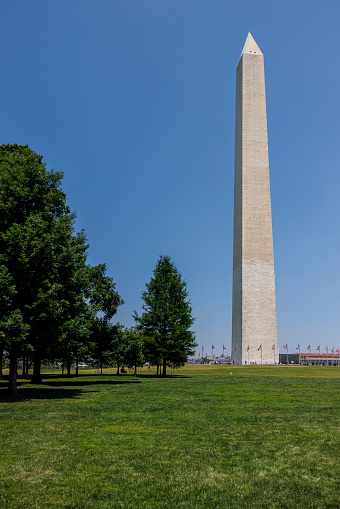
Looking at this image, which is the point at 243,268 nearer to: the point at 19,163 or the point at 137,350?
the point at 137,350

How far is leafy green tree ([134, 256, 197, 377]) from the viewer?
4750 centimetres

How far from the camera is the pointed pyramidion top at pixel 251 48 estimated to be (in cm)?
9369

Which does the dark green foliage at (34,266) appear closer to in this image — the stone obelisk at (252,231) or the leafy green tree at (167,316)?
the leafy green tree at (167,316)

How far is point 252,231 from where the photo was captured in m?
86.1

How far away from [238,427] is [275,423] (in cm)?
156

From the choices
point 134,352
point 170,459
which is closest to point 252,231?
point 134,352

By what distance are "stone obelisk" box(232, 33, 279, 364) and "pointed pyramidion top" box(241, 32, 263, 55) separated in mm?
225

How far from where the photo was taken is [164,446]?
9.91 m

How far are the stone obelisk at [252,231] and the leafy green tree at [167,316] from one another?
35.7 metres

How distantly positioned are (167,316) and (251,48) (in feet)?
240

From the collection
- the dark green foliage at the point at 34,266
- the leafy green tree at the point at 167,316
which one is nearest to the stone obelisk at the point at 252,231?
the leafy green tree at the point at 167,316

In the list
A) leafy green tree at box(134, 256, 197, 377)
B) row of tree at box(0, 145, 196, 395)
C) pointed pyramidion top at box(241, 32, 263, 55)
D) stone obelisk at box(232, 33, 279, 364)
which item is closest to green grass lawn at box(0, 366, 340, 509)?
row of tree at box(0, 145, 196, 395)

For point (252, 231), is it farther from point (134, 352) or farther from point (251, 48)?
point (134, 352)

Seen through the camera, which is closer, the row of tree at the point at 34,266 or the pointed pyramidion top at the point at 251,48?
the row of tree at the point at 34,266
